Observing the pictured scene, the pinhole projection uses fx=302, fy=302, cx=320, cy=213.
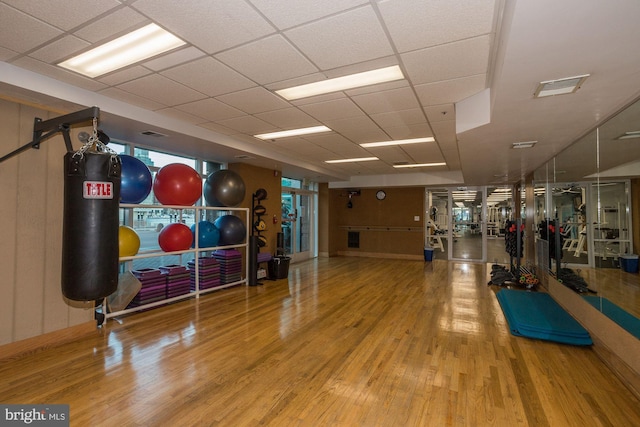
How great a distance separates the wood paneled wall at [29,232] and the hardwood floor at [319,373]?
400mm

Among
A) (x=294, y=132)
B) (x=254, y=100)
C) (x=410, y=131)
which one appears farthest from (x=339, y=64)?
(x=410, y=131)

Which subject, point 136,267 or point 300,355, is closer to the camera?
point 300,355

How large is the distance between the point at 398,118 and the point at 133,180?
3.71 metres

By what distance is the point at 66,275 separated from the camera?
97.4 inches

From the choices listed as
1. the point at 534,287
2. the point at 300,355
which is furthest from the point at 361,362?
the point at 534,287

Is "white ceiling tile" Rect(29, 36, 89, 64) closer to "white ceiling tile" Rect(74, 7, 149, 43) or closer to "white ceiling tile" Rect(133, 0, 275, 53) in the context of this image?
"white ceiling tile" Rect(74, 7, 149, 43)

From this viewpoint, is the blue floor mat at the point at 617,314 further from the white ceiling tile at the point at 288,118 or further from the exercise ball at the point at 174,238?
the exercise ball at the point at 174,238

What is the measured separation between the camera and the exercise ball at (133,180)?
3971 millimetres

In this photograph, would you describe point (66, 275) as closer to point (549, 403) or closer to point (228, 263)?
point (228, 263)

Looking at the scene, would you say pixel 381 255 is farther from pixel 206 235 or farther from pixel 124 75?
pixel 124 75

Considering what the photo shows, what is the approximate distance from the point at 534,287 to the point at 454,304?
96.2 inches

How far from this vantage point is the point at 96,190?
2408mm

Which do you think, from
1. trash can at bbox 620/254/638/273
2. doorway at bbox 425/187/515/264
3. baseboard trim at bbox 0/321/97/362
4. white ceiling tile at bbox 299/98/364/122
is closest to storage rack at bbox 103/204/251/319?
baseboard trim at bbox 0/321/97/362
